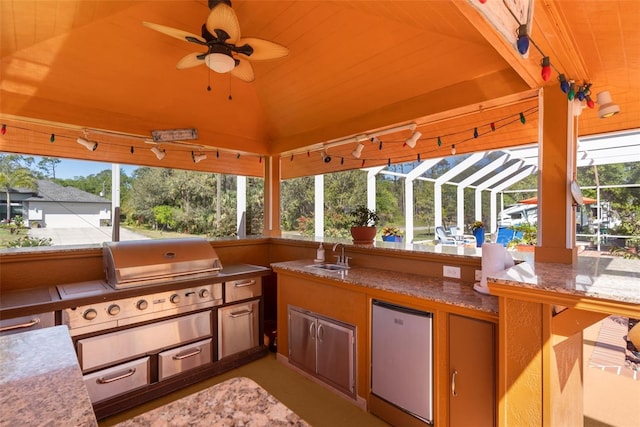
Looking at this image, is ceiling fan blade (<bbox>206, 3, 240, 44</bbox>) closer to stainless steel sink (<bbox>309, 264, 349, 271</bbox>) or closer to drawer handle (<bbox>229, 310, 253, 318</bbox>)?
stainless steel sink (<bbox>309, 264, 349, 271</bbox>)

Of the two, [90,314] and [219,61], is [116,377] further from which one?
[219,61]

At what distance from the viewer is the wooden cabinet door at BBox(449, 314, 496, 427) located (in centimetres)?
162

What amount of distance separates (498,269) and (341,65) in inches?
81.0

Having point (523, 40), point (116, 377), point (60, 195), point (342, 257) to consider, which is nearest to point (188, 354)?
point (116, 377)

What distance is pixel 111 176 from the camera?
599 centimetres

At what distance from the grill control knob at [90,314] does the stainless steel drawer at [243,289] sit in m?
0.99

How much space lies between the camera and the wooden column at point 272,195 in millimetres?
4156

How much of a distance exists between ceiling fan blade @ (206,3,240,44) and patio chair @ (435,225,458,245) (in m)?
7.50

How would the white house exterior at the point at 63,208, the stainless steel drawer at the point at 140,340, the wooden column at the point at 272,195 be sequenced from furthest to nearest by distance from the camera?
1. the white house exterior at the point at 63,208
2. the wooden column at the point at 272,195
3. the stainless steel drawer at the point at 140,340

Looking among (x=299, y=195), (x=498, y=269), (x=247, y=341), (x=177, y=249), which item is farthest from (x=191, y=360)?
(x=299, y=195)

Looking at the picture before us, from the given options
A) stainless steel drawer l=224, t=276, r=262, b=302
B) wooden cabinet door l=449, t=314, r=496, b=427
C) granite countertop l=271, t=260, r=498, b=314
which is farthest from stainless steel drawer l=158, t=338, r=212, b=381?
wooden cabinet door l=449, t=314, r=496, b=427

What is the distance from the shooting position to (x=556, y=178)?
1948mm

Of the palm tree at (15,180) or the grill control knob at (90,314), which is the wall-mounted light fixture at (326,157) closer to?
the grill control knob at (90,314)

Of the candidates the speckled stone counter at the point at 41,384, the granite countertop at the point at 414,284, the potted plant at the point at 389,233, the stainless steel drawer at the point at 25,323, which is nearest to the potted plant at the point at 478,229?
the granite countertop at the point at 414,284
